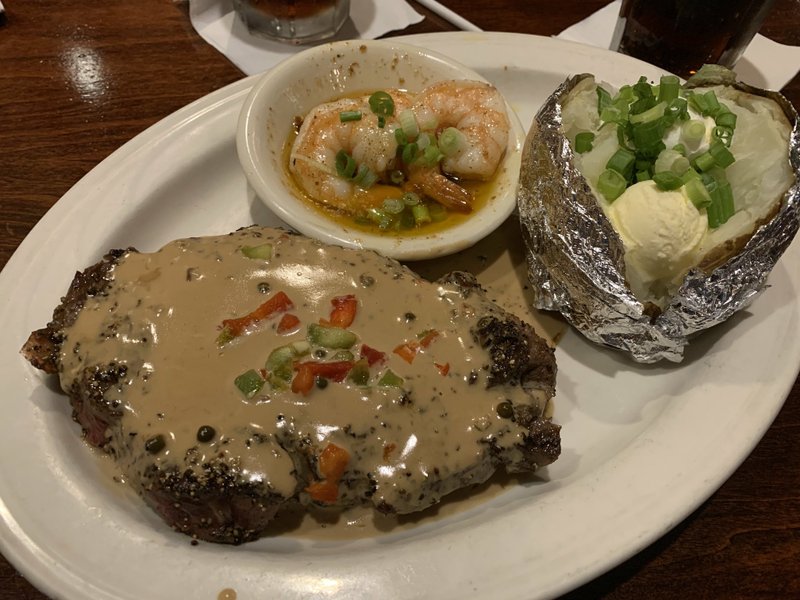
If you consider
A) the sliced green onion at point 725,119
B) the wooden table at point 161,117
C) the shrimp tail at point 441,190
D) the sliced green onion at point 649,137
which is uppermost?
the sliced green onion at point 725,119

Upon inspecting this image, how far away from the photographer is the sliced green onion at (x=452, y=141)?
2.18m

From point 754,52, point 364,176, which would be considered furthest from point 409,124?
point 754,52

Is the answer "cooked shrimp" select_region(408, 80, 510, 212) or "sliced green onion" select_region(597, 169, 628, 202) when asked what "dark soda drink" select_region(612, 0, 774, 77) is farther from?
"sliced green onion" select_region(597, 169, 628, 202)

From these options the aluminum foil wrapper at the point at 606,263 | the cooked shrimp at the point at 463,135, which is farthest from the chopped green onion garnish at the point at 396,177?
the aluminum foil wrapper at the point at 606,263

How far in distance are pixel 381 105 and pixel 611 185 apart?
0.87 meters

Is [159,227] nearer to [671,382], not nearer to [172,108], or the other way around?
[172,108]

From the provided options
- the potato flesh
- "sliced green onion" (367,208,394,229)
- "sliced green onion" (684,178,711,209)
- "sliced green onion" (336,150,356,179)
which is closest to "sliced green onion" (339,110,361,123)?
"sliced green onion" (336,150,356,179)

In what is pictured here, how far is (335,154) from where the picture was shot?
2193 mm

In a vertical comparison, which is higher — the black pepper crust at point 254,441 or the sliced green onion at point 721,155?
the sliced green onion at point 721,155

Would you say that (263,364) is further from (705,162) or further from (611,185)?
(705,162)

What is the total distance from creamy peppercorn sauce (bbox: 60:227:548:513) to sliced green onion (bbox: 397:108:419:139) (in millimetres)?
588

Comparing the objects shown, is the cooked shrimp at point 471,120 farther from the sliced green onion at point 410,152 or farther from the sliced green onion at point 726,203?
the sliced green onion at point 726,203

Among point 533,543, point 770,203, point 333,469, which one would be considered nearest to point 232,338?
point 333,469

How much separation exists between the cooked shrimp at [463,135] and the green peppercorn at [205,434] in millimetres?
1110
